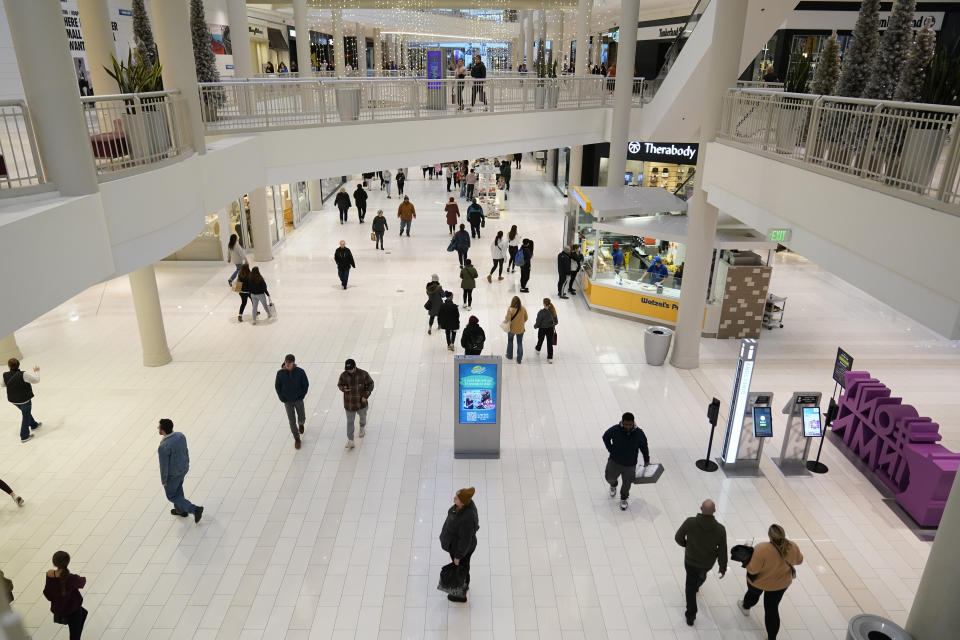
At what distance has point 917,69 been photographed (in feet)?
21.7

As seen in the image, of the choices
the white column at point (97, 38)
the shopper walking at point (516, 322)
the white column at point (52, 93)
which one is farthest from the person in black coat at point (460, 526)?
the white column at point (97, 38)

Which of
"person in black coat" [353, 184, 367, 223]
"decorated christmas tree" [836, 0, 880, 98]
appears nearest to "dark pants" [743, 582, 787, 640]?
"decorated christmas tree" [836, 0, 880, 98]

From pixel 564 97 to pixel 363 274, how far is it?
748cm

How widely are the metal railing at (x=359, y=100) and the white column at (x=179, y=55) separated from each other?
182 cm

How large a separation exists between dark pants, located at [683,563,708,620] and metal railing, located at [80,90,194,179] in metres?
6.72

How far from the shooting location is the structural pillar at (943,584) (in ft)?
15.0

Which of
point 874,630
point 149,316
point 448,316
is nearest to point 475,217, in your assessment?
point 448,316

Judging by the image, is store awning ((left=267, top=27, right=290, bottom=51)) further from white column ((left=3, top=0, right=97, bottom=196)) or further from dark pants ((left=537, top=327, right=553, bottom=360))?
white column ((left=3, top=0, right=97, bottom=196))

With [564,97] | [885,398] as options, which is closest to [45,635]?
[885,398]

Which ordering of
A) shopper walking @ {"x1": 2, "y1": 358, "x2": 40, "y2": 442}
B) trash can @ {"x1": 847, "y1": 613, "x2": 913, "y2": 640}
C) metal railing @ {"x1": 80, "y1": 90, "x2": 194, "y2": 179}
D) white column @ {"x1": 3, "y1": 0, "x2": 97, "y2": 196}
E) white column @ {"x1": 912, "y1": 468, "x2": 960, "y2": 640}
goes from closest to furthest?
white column @ {"x1": 912, "y1": 468, "x2": 960, "y2": 640}, trash can @ {"x1": 847, "y1": 613, "x2": 913, "y2": 640}, white column @ {"x1": 3, "y1": 0, "x2": 97, "y2": 196}, metal railing @ {"x1": 80, "y1": 90, "x2": 194, "y2": 179}, shopper walking @ {"x1": 2, "y1": 358, "x2": 40, "y2": 442}

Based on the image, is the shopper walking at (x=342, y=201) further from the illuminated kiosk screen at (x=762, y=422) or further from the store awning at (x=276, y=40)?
the store awning at (x=276, y=40)

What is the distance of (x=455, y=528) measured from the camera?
19.1 feet

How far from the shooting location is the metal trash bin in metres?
12.6

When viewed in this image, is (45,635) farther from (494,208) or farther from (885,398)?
(494,208)
